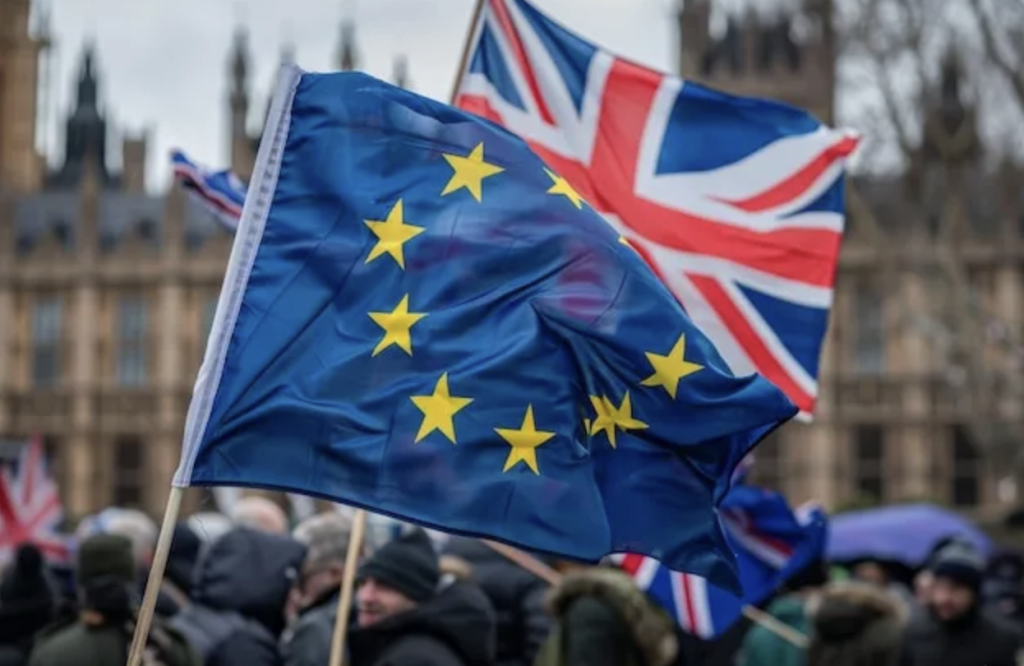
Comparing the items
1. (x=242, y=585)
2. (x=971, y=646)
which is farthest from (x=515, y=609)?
(x=971, y=646)

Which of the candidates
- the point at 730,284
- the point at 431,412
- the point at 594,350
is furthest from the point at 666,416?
the point at 730,284

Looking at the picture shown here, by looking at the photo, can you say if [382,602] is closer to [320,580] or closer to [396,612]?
[396,612]

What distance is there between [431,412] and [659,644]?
1384 mm

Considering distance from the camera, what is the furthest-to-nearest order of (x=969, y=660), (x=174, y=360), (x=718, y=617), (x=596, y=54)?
(x=174, y=360)
(x=969, y=660)
(x=718, y=617)
(x=596, y=54)

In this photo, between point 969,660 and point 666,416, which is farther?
point 969,660

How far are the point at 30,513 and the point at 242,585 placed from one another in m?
7.05

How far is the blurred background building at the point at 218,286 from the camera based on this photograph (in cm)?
3988

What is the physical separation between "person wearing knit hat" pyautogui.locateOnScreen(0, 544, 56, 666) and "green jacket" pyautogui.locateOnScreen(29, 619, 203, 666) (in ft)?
2.08

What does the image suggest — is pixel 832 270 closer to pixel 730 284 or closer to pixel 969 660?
pixel 730 284

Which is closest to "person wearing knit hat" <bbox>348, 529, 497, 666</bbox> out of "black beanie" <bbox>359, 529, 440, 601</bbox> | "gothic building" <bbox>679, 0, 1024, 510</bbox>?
"black beanie" <bbox>359, 529, 440, 601</bbox>

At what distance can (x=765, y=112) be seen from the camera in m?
6.61

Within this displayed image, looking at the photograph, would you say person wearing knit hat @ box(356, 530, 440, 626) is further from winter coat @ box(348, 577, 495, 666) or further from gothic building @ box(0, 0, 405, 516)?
gothic building @ box(0, 0, 405, 516)

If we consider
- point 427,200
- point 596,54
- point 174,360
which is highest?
point 596,54

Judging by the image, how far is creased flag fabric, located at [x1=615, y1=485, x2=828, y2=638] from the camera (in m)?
6.78
